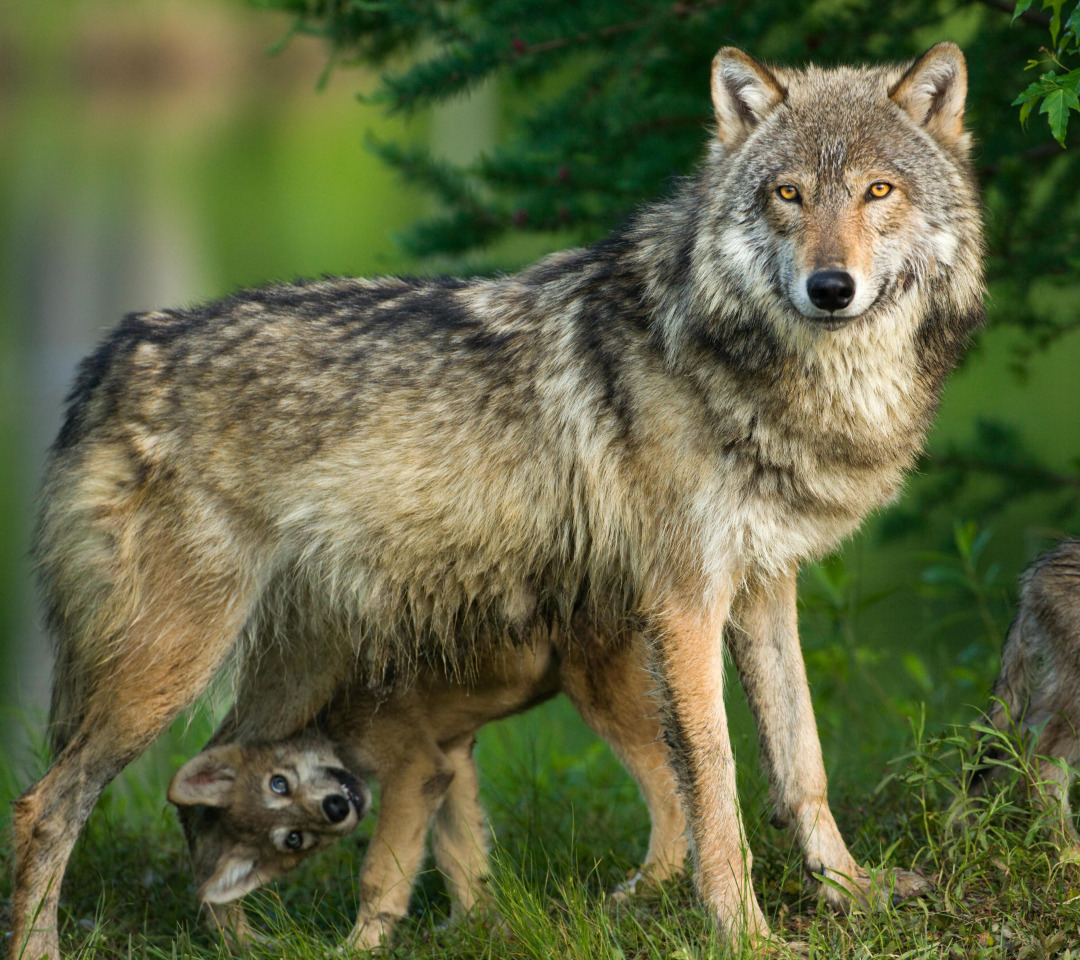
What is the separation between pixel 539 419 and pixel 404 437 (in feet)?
1.57

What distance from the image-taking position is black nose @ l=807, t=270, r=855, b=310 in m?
3.58

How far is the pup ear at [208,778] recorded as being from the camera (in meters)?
4.86

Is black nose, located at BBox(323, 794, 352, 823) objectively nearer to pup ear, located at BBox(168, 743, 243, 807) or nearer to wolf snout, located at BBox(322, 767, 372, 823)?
wolf snout, located at BBox(322, 767, 372, 823)

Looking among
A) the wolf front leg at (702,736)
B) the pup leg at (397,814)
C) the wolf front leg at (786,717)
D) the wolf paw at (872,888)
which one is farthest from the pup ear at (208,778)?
the wolf paw at (872,888)

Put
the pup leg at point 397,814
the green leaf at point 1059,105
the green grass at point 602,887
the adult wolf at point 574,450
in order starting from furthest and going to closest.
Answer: the pup leg at point 397,814
the adult wolf at point 574,450
the green grass at point 602,887
the green leaf at point 1059,105

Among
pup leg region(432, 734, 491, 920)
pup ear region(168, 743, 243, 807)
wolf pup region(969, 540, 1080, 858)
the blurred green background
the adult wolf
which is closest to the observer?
the adult wolf

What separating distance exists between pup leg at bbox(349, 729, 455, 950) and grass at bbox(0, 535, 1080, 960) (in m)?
0.10

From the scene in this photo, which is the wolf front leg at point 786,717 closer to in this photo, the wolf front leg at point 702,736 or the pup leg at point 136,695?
the wolf front leg at point 702,736

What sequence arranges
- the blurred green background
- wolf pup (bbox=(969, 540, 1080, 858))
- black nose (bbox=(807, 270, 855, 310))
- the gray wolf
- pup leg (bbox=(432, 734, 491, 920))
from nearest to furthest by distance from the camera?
black nose (bbox=(807, 270, 855, 310)) < wolf pup (bbox=(969, 540, 1080, 858)) < the gray wolf < pup leg (bbox=(432, 734, 491, 920)) < the blurred green background

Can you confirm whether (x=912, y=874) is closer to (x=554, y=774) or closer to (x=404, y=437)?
(x=404, y=437)

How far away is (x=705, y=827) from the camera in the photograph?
3.92 metres

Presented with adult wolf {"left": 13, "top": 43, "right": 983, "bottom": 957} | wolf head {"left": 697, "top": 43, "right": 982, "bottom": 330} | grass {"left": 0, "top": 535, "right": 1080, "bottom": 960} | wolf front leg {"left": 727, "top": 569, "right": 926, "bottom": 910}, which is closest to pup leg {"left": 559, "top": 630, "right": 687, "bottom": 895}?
adult wolf {"left": 13, "top": 43, "right": 983, "bottom": 957}

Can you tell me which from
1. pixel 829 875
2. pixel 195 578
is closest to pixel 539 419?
pixel 195 578

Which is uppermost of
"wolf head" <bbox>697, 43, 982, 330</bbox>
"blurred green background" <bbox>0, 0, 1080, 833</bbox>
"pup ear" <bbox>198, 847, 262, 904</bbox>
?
"wolf head" <bbox>697, 43, 982, 330</bbox>
